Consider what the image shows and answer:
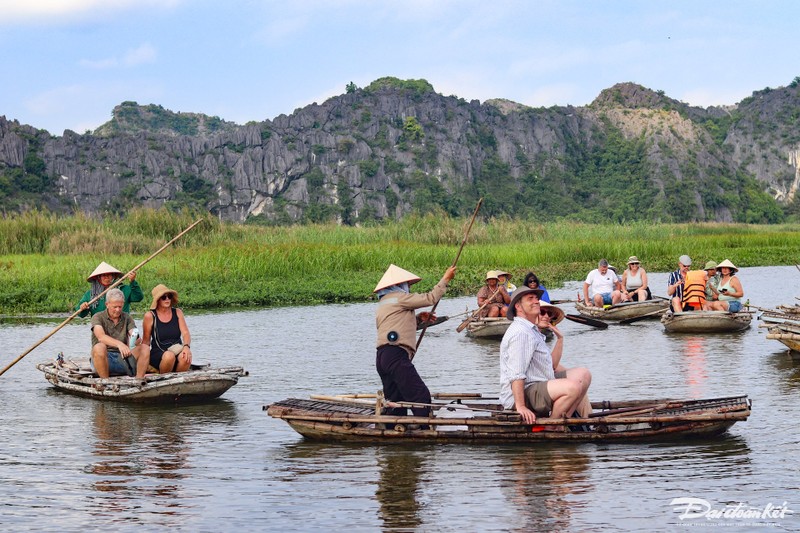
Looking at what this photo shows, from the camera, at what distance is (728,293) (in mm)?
17453

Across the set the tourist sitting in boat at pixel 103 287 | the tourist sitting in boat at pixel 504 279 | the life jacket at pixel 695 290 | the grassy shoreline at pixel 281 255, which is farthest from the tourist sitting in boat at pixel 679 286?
the grassy shoreline at pixel 281 255

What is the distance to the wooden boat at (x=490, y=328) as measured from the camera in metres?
17.2

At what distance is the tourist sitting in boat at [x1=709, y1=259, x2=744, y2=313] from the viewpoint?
57.0 feet

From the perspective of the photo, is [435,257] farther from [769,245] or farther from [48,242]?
[769,245]

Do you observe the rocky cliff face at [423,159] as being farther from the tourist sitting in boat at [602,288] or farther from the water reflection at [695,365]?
the water reflection at [695,365]

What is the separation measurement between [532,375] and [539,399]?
8.2 inches

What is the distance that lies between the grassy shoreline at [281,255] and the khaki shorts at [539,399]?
1556 centimetres

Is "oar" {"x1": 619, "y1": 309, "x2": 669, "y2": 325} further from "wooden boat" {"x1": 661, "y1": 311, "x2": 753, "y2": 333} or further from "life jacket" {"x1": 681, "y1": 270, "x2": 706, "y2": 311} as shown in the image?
"life jacket" {"x1": 681, "y1": 270, "x2": 706, "y2": 311}

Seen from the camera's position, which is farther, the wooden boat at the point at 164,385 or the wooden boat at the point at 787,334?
the wooden boat at the point at 787,334

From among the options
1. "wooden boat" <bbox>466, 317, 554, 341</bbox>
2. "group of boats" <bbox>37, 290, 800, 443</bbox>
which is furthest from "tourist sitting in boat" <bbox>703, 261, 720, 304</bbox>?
"group of boats" <bbox>37, 290, 800, 443</bbox>

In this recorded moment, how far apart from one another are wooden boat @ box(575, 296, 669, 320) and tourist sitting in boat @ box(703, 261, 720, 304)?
168 cm

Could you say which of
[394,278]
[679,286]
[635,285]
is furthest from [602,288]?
[394,278]

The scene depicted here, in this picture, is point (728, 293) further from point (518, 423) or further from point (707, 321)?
point (518, 423)

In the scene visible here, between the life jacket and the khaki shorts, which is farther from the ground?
the life jacket
